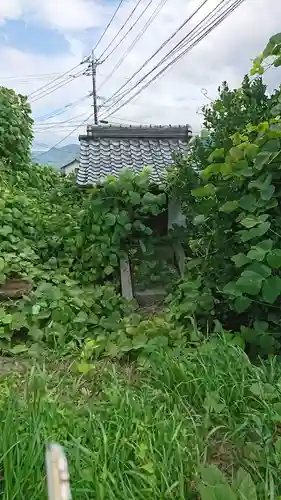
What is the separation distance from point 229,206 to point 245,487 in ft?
5.87

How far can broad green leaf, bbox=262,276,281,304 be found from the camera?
2.62m

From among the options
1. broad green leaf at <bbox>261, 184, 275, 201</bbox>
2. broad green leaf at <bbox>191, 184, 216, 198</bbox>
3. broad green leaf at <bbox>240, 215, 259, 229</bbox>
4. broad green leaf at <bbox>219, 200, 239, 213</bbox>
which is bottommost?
broad green leaf at <bbox>240, 215, 259, 229</bbox>

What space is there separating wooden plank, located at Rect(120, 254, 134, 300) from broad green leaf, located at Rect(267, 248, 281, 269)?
2.12 metres

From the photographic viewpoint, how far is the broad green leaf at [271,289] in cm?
262

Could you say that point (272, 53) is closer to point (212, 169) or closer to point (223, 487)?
point (212, 169)

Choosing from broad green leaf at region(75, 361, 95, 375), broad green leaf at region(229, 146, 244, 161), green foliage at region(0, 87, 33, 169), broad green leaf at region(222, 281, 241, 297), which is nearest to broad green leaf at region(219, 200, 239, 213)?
broad green leaf at region(229, 146, 244, 161)

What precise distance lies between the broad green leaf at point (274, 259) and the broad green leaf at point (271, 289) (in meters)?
0.07

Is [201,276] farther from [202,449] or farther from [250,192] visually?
[202,449]

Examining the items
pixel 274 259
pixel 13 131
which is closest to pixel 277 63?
pixel 274 259

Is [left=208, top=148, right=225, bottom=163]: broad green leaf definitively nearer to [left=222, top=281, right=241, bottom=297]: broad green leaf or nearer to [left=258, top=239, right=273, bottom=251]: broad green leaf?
[left=258, top=239, right=273, bottom=251]: broad green leaf

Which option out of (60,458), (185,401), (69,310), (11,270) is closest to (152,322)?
(69,310)

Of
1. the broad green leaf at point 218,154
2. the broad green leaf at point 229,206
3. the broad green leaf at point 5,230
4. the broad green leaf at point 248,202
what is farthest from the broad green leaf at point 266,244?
the broad green leaf at point 5,230

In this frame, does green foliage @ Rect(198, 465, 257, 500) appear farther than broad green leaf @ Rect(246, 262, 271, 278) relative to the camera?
No

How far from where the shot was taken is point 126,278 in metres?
4.82
